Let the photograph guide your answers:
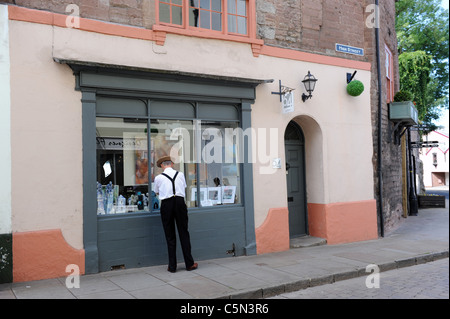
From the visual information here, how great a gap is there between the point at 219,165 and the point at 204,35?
2.58 metres

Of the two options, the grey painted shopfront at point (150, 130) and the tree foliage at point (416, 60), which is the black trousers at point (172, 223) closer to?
the grey painted shopfront at point (150, 130)

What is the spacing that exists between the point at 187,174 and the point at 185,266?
1.76 m

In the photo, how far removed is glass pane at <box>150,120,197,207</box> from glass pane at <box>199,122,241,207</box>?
0.76ft

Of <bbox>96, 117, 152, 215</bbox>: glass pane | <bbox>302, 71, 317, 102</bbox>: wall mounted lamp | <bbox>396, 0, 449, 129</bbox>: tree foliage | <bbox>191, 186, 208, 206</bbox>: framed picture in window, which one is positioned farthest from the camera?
<bbox>396, 0, 449, 129</bbox>: tree foliage

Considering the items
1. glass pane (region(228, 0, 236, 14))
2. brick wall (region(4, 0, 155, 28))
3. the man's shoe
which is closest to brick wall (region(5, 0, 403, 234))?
brick wall (region(4, 0, 155, 28))

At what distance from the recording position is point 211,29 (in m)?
7.88

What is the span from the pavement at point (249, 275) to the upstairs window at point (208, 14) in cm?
456

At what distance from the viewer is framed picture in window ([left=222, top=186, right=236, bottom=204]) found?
7963mm

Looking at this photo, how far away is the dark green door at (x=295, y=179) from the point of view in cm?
938

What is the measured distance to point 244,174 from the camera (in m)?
7.99

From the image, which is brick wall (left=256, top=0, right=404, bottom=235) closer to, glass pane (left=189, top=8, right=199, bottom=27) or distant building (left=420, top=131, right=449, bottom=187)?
glass pane (left=189, top=8, right=199, bottom=27)
